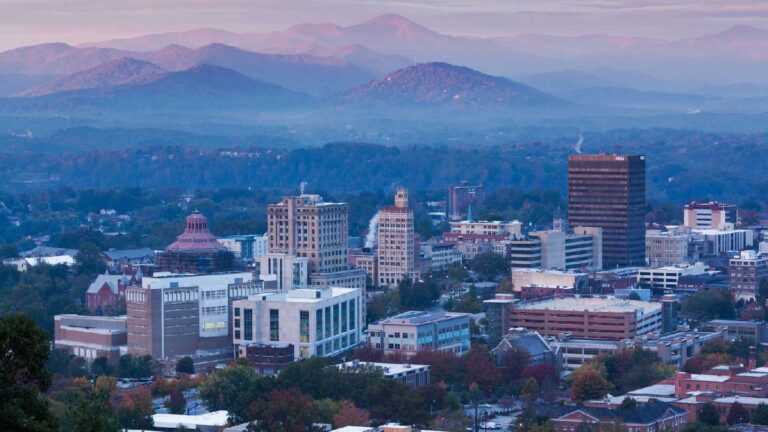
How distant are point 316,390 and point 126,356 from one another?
6.87 meters

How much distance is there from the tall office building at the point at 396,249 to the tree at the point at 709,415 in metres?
22.7

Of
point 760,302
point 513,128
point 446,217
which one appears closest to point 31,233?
point 446,217

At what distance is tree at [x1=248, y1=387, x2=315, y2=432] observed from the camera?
3222 centimetres

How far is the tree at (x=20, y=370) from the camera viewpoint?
54.1ft

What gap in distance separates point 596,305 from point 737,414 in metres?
13.2

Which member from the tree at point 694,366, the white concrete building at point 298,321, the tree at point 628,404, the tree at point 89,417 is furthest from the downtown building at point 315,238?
the tree at point 89,417

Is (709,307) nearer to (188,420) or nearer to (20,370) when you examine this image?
(188,420)

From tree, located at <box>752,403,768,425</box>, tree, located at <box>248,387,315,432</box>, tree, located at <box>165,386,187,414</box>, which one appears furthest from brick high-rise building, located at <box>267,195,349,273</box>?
tree, located at <box>752,403,768,425</box>

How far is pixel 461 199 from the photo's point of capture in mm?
92062

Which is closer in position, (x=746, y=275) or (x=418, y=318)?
(x=418, y=318)

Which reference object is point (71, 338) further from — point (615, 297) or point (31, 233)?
point (31, 233)

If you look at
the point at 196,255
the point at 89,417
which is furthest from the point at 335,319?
the point at 89,417

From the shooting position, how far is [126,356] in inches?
1657

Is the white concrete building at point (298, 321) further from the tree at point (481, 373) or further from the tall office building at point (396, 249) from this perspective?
the tall office building at point (396, 249)
